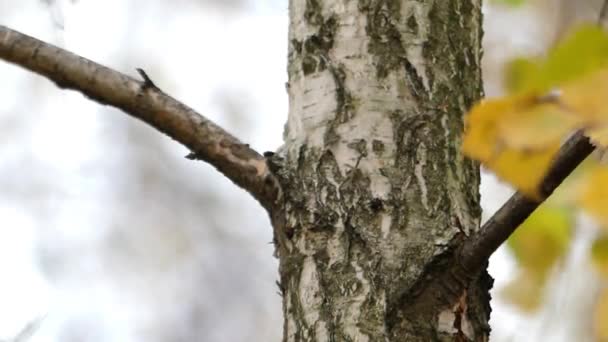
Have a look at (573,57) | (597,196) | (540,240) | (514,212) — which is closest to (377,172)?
(514,212)

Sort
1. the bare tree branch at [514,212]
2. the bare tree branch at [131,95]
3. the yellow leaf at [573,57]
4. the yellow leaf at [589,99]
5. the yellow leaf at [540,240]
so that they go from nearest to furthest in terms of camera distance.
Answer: the yellow leaf at [589,99] → the yellow leaf at [573,57] → the bare tree branch at [514,212] → the bare tree branch at [131,95] → the yellow leaf at [540,240]

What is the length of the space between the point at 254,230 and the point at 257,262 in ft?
0.59

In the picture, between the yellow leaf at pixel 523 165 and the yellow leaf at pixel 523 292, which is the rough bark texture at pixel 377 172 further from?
the yellow leaf at pixel 523 292

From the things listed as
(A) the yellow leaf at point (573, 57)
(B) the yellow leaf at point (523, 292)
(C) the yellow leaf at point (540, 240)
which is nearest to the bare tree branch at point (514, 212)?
(A) the yellow leaf at point (573, 57)

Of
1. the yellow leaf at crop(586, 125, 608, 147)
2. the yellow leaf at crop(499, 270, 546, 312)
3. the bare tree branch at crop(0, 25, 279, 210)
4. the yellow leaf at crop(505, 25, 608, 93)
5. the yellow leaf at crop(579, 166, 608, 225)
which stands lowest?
the yellow leaf at crop(579, 166, 608, 225)

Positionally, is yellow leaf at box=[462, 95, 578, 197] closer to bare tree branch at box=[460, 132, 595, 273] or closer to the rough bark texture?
bare tree branch at box=[460, 132, 595, 273]

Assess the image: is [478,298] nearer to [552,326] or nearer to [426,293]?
[426,293]

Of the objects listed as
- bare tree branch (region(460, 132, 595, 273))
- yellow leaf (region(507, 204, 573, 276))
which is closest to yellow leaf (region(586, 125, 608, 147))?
Result: bare tree branch (region(460, 132, 595, 273))

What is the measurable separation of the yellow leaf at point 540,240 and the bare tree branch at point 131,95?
0.80 metres

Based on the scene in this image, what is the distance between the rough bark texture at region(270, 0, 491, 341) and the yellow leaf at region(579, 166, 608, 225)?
1.53 feet

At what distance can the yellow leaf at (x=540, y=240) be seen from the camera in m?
1.67

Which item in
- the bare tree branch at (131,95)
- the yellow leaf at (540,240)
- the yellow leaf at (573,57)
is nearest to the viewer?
the yellow leaf at (573,57)

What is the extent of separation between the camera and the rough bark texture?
2.95 ft

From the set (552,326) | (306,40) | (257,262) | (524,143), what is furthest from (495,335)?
(524,143)
